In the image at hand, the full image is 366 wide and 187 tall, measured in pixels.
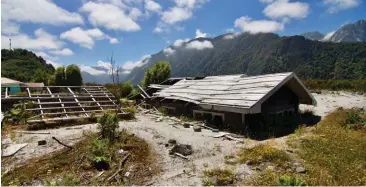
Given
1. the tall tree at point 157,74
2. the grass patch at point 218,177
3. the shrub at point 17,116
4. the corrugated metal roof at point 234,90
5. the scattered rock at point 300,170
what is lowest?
the grass patch at point 218,177

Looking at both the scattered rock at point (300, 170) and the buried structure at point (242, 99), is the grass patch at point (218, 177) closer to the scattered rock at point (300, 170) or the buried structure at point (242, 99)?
the scattered rock at point (300, 170)

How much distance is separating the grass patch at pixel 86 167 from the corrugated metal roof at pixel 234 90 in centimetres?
620

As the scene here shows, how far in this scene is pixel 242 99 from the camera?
14.4 m

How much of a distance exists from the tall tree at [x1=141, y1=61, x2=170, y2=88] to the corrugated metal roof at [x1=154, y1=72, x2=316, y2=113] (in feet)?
54.5

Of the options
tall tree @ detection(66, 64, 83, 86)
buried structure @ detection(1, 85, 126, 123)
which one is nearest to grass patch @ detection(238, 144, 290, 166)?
buried structure @ detection(1, 85, 126, 123)

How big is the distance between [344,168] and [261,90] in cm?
685

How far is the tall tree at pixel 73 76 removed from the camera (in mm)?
50625

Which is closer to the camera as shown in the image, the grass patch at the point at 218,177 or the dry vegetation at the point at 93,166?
the grass patch at the point at 218,177

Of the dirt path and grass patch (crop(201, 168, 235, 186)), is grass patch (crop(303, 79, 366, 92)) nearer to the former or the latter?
the dirt path

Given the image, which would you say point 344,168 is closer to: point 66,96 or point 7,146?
point 7,146

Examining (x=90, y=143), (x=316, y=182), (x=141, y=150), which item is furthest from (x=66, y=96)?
(x=316, y=182)

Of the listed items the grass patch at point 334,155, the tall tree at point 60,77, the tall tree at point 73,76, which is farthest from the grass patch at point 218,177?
the tall tree at point 60,77

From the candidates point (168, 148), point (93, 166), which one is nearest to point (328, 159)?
point (168, 148)

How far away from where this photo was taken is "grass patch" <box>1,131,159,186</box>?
7812mm
